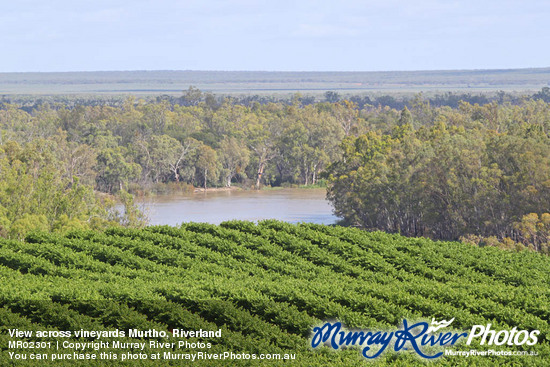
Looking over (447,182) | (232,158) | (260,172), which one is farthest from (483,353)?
(260,172)

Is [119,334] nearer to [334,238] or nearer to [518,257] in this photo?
[334,238]

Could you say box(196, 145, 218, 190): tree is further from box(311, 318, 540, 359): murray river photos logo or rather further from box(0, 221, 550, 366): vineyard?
box(311, 318, 540, 359): murray river photos logo

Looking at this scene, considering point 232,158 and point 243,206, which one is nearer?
point 243,206

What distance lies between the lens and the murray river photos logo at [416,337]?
10672mm

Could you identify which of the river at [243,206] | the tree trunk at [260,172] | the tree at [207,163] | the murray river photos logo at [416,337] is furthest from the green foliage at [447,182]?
the murray river photos logo at [416,337]

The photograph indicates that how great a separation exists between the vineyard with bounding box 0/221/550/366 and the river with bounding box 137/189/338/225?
32.9 m

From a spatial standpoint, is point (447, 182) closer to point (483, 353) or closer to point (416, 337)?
point (416, 337)

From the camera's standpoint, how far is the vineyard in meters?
11.6

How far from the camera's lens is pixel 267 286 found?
13.8 meters

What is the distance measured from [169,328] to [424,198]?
1473 inches

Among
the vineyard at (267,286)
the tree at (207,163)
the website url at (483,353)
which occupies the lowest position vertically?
the tree at (207,163)

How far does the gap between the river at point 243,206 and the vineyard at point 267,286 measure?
32883 mm

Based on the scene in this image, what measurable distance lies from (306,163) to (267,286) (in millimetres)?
67958

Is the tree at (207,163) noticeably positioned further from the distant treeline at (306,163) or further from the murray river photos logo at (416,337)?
the murray river photos logo at (416,337)
